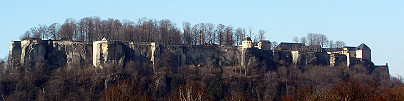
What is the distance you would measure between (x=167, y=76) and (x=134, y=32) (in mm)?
8658

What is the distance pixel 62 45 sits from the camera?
7106 centimetres

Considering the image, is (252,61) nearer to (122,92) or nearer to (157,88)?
(157,88)

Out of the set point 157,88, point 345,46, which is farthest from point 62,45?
point 345,46

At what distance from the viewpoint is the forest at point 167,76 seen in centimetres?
6544

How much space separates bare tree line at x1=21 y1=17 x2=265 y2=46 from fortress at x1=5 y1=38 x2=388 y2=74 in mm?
3100

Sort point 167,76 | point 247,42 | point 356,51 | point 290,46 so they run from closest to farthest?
point 167,76
point 247,42
point 290,46
point 356,51

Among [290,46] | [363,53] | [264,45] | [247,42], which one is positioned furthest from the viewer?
[363,53]

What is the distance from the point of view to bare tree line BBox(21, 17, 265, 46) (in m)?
75.7

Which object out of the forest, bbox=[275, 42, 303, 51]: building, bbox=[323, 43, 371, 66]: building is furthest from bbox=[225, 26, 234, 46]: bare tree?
bbox=[323, 43, 371, 66]: building

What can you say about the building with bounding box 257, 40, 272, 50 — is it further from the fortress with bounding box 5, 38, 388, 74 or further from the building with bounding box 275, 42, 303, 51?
the building with bounding box 275, 42, 303, 51

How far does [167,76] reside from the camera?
70625 millimetres

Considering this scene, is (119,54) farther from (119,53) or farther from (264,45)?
(264,45)

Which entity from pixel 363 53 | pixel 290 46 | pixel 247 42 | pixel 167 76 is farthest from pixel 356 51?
pixel 167 76

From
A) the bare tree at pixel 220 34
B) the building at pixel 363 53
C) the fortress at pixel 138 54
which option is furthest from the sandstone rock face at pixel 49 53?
the building at pixel 363 53
